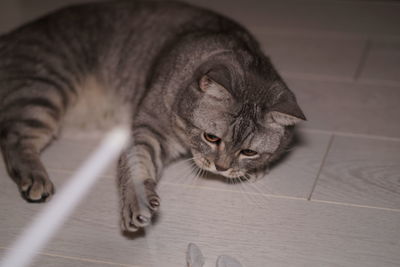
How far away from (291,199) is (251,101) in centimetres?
35

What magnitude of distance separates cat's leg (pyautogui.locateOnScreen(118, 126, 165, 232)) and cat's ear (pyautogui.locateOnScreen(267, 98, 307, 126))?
415 mm

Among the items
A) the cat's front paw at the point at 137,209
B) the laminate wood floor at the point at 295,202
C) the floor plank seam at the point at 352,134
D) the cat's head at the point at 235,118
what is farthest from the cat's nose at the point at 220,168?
the floor plank seam at the point at 352,134

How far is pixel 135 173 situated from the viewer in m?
1.63

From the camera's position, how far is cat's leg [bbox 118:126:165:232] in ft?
4.84

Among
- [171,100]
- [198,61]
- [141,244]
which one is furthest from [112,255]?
[198,61]

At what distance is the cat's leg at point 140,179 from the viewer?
147cm

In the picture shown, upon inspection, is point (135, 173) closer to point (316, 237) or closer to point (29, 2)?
point (316, 237)

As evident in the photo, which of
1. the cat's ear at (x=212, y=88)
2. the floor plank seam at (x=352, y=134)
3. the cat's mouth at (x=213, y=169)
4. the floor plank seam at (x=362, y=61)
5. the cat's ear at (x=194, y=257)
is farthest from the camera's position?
the floor plank seam at (x=362, y=61)

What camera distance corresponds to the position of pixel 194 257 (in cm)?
143

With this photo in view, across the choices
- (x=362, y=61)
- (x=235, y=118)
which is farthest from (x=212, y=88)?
(x=362, y=61)

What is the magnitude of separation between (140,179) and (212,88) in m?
0.36

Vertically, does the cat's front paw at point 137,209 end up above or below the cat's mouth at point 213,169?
below

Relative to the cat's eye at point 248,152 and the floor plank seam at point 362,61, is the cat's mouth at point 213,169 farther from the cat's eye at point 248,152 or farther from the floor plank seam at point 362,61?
the floor plank seam at point 362,61

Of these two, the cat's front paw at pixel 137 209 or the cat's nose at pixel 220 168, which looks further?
the cat's nose at pixel 220 168
